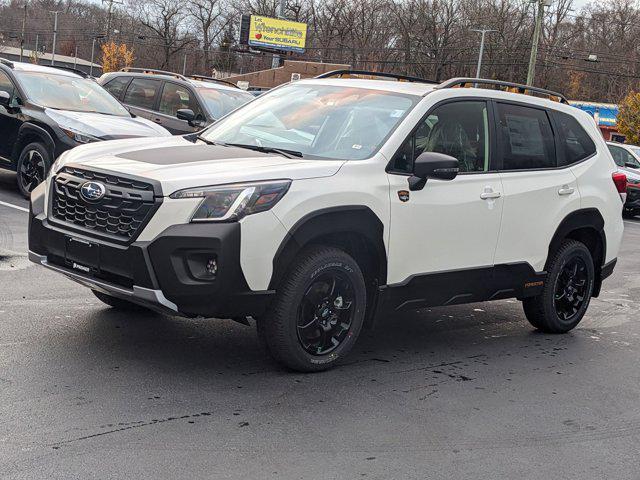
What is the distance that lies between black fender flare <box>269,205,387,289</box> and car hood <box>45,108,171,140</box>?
657 centimetres

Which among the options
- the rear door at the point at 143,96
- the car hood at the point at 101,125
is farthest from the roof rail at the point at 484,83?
the rear door at the point at 143,96

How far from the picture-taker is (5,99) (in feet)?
39.0

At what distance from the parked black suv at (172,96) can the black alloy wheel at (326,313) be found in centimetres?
878

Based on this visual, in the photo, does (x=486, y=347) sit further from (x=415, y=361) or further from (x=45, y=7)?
(x=45, y=7)

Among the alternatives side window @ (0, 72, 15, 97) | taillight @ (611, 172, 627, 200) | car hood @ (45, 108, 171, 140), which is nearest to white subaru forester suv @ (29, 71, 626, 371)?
taillight @ (611, 172, 627, 200)

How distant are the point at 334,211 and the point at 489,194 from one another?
1.47m

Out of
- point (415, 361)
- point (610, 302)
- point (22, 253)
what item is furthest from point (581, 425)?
point (22, 253)

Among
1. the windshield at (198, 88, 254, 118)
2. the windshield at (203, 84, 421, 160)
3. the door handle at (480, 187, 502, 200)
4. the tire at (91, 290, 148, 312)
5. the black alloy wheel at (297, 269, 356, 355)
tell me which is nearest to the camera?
the black alloy wheel at (297, 269, 356, 355)

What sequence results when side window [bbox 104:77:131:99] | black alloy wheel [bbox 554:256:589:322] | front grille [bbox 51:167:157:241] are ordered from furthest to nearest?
side window [bbox 104:77:131:99] → black alloy wheel [bbox 554:256:589:322] → front grille [bbox 51:167:157:241]

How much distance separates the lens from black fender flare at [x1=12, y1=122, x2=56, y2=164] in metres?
11.2

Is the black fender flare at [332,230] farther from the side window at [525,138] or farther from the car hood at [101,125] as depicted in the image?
the car hood at [101,125]

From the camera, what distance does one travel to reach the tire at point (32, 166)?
11281mm

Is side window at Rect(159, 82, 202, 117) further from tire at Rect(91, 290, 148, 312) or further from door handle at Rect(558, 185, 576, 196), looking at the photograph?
door handle at Rect(558, 185, 576, 196)

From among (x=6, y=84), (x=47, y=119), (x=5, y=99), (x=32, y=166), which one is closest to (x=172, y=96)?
(x=6, y=84)
